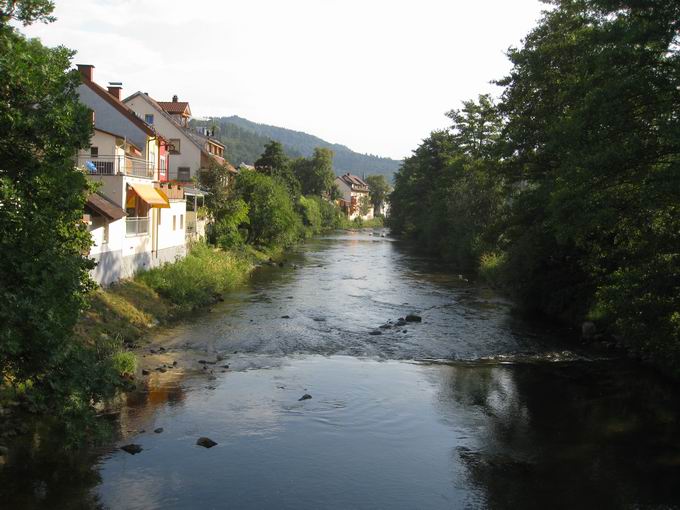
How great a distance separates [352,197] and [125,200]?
124m

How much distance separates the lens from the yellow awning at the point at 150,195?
2872 cm

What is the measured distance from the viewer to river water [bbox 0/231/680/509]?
1133 cm

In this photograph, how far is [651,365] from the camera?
796 inches

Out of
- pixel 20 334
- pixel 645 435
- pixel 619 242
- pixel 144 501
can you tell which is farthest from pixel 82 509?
pixel 619 242

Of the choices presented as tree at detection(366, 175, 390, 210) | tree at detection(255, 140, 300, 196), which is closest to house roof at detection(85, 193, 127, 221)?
tree at detection(255, 140, 300, 196)

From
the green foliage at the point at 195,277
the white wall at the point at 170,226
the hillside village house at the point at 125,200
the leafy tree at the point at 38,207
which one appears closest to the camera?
the leafy tree at the point at 38,207

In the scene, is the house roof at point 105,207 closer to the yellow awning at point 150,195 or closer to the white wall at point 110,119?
the yellow awning at point 150,195

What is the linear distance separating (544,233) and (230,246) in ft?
82.4

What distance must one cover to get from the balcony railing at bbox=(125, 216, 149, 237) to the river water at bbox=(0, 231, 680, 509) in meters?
5.98

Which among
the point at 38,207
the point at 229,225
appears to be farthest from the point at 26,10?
the point at 229,225

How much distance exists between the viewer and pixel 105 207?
969 inches

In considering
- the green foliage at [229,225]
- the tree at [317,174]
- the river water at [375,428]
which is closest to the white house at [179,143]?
the green foliage at [229,225]

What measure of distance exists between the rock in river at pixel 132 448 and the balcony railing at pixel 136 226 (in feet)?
54.2

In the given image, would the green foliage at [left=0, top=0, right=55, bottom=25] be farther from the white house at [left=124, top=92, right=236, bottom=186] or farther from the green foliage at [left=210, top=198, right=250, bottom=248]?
the white house at [left=124, top=92, right=236, bottom=186]
